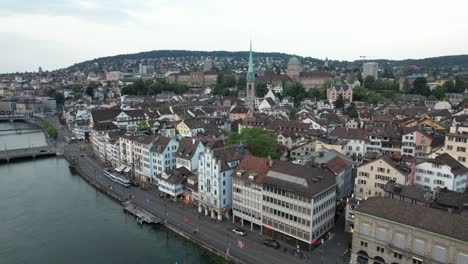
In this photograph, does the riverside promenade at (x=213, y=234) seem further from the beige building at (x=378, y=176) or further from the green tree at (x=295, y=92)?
the green tree at (x=295, y=92)

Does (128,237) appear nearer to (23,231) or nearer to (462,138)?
(23,231)

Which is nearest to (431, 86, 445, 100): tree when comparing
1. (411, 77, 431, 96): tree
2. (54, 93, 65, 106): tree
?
(411, 77, 431, 96): tree

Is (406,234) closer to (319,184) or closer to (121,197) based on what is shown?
(319,184)

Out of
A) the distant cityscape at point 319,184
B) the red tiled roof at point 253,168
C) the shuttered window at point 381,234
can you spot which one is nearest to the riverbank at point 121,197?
the distant cityscape at point 319,184

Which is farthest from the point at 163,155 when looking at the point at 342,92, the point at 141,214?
the point at 342,92

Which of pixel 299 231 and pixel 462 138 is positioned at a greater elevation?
pixel 462 138

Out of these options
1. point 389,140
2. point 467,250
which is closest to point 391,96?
point 389,140

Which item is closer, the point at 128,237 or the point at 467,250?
the point at 467,250
